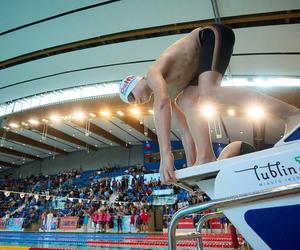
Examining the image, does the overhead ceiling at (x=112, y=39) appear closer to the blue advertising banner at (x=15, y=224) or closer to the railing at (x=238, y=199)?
the railing at (x=238, y=199)

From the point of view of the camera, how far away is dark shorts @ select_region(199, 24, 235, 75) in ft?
5.43

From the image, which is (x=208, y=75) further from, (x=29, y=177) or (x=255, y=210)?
(x=29, y=177)

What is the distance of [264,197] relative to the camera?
34.1 inches

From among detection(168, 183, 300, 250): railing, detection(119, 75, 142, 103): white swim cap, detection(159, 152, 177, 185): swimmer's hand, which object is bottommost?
detection(168, 183, 300, 250): railing

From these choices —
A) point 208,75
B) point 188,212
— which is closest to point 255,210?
point 188,212

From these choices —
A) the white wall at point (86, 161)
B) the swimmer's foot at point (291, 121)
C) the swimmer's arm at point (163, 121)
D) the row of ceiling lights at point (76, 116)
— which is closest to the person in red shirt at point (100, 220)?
the row of ceiling lights at point (76, 116)

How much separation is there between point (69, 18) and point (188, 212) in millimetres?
7839

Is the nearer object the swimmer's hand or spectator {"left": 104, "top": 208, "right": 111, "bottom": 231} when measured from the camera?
the swimmer's hand

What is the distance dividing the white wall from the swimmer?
22.1 metres

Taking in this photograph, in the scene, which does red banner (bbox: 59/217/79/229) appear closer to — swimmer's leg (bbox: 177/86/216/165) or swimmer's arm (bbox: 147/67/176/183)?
swimmer's leg (bbox: 177/86/216/165)

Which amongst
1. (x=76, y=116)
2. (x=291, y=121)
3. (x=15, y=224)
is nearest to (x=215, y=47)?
(x=291, y=121)

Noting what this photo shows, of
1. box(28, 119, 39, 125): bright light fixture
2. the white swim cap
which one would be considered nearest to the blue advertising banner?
box(28, 119, 39, 125): bright light fixture

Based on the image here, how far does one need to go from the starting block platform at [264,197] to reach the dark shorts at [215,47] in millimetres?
736

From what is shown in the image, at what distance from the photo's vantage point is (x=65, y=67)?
1020 cm
